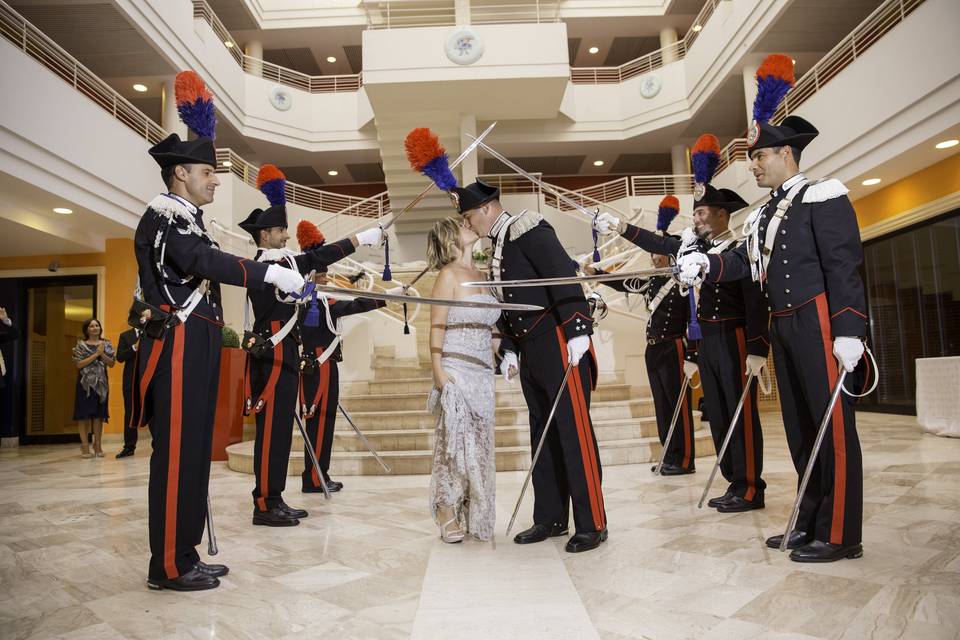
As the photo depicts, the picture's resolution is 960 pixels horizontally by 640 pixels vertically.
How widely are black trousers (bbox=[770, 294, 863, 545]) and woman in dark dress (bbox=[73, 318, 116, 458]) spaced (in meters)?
8.04

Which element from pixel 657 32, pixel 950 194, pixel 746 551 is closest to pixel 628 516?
pixel 746 551

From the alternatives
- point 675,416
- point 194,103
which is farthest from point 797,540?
point 194,103

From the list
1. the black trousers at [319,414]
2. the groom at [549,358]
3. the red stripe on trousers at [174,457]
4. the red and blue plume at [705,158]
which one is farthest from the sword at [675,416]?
the red stripe on trousers at [174,457]

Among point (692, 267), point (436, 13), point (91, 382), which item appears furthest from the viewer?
point (436, 13)

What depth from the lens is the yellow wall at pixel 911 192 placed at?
8414 millimetres

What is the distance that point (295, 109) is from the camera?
15.8 m

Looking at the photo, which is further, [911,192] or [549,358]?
[911,192]

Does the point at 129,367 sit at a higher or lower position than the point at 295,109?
lower

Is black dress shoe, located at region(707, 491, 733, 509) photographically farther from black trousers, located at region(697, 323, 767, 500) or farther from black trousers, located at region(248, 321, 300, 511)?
black trousers, located at region(248, 321, 300, 511)

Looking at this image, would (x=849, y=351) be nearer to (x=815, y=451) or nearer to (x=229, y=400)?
(x=815, y=451)

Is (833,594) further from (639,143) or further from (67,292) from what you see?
(639,143)

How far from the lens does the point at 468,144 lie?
13.1 m

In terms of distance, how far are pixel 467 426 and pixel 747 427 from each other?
1795mm

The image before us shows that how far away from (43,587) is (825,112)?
10515 mm
